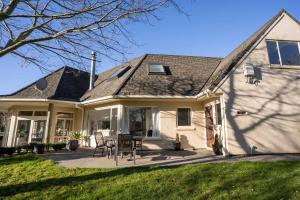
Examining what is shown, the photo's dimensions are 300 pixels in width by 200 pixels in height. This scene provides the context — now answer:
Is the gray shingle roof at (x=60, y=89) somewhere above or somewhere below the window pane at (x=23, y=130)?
above

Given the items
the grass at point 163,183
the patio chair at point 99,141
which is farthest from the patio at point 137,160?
the grass at point 163,183

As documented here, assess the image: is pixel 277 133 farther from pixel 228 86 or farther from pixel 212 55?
pixel 212 55

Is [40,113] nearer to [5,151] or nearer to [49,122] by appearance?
[49,122]

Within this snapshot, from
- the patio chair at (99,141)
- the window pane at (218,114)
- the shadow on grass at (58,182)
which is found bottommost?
the shadow on grass at (58,182)

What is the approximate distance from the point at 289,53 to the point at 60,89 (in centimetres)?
1386

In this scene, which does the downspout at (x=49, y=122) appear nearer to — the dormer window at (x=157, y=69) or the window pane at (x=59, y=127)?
the window pane at (x=59, y=127)

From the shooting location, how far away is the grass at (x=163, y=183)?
17.5ft

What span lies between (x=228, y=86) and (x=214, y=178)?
221 inches

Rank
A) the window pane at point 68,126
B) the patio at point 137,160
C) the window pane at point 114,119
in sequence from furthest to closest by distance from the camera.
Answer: the window pane at point 68,126 → the window pane at point 114,119 → the patio at point 137,160

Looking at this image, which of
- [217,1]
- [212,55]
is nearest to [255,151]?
[217,1]

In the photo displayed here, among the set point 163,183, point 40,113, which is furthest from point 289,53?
point 40,113

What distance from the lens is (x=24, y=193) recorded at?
5.95 metres

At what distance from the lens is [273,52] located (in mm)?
11469

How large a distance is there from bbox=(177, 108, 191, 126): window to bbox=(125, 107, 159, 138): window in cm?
128
